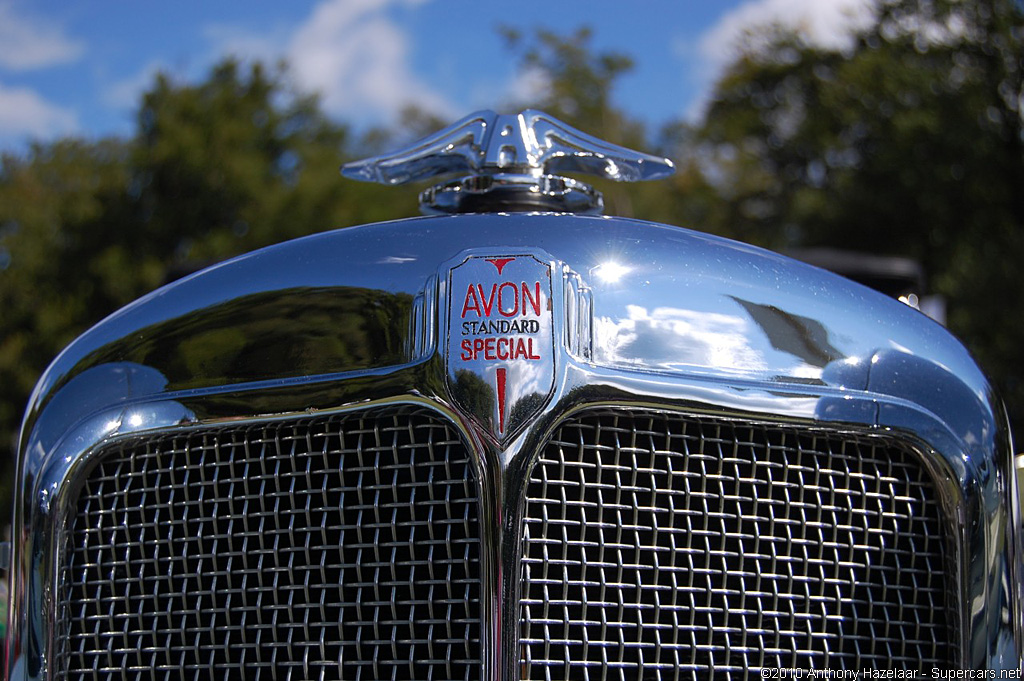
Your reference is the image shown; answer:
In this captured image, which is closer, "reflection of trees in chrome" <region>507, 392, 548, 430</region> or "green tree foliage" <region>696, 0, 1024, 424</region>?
"reflection of trees in chrome" <region>507, 392, 548, 430</region>

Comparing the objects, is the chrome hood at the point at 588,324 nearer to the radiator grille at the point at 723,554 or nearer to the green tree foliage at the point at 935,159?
the radiator grille at the point at 723,554

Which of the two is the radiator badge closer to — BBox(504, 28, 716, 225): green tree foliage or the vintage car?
the vintage car

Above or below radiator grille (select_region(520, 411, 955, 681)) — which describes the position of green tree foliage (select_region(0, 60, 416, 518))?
above

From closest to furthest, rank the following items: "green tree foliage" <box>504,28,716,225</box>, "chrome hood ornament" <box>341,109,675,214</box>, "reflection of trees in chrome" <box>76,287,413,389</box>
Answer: "reflection of trees in chrome" <box>76,287,413,389</box>
"chrome hood ornament" <box>341,109,675,214</box>
"green tree foliage" <box>504,28,716,225</box>

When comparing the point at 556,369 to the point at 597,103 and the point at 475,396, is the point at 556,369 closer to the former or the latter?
the point at 475,396

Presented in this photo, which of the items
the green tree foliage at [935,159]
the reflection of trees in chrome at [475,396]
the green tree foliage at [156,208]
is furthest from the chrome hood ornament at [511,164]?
the green tree foliage at [156,208]

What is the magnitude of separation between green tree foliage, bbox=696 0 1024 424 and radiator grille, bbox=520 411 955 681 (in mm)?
15362

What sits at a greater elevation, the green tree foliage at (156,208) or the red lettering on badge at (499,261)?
the green tree foliage at (156,208)

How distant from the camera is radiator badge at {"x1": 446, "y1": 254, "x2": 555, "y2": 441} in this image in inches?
56.4

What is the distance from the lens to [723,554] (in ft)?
4.87

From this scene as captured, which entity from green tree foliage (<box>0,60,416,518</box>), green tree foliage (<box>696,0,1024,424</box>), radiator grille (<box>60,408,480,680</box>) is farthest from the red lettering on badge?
green tree foliage (<box>0,60,416,518</box>)

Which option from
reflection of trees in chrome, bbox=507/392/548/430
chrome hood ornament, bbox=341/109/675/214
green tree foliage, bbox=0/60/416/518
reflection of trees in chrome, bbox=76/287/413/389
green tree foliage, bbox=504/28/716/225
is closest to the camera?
reflection of trees in chrome, bbox=507/392/548/430

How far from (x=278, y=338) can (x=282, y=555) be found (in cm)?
33

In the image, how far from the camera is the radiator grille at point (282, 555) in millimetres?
1446
